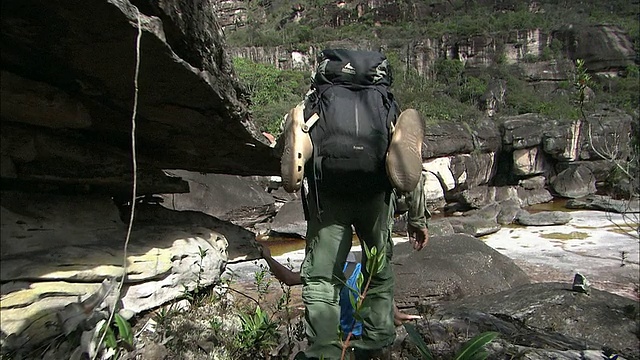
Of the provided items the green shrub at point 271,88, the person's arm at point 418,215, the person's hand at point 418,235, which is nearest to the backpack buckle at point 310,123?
the person's arm at point 418,215

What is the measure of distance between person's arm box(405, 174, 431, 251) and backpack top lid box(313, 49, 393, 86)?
24.6 inches

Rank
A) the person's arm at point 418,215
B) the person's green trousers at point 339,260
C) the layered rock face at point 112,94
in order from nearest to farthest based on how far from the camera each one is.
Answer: the layered rock face at point 112,94
the person's green trousers at point 339,260
the person's arm at point 418,215

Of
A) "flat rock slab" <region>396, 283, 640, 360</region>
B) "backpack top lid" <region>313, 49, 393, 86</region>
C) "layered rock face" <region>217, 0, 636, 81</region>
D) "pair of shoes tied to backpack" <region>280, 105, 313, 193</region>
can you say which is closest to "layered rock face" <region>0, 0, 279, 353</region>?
"pair of shoes tied to backpack" <region>280, 105, 313, 193</region>

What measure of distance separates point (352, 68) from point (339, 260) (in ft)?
3.25

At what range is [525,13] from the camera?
4544 cm

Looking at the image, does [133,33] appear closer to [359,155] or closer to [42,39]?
[42,39]

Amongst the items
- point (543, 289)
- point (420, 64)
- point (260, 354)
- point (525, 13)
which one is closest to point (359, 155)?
point (260, 354)

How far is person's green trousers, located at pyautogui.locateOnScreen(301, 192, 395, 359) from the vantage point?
223 centimetres

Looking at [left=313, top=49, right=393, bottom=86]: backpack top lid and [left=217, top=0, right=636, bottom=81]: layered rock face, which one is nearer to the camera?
[left=313, top=49, right=393, bottom=86]: backpack top lid

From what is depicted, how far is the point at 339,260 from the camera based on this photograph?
7.66 feet

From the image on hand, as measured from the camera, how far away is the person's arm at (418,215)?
8.31ft

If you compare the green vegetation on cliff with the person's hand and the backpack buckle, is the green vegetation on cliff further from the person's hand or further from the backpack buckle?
the backpack buckle

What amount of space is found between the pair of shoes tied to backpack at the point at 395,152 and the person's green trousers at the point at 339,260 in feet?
0.75

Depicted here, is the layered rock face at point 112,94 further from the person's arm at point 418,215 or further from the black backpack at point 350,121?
the person's arm at point 418,215
